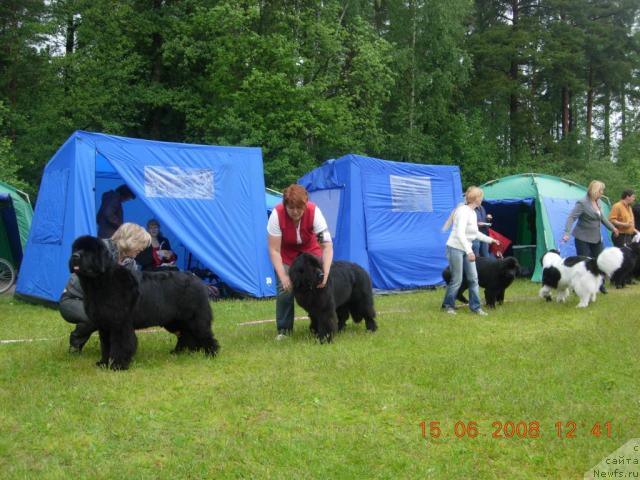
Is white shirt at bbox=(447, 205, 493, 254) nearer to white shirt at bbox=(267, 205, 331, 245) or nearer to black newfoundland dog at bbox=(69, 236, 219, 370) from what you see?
white shirt at bbox=(267, 205, 331, 245)

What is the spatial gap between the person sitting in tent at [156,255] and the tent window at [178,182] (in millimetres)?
1020

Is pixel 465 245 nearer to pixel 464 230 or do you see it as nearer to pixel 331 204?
pixel 464 230

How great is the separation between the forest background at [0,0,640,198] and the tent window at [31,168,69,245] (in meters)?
7.26

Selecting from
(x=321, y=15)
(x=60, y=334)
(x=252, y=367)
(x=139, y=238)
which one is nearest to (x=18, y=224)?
(x=60, y=334)

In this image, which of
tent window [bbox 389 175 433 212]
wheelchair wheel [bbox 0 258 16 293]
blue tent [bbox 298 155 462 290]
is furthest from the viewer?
wheelchair wheel [bbox 0 258 16 293]

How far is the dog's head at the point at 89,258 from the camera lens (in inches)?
167

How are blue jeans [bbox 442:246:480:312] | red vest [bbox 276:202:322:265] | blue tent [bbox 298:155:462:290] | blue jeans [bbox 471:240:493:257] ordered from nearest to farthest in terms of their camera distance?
red vest [bbox 276:202:322:265] < blue jeans [bbox 442:246:480:312] < blue jeans [bbox 471:240:493:257] < blue tent [bbox 298:155:462:290]

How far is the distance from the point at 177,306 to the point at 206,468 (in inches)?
84.2

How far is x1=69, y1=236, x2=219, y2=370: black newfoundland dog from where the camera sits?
170 inches

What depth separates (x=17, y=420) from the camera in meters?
3.51

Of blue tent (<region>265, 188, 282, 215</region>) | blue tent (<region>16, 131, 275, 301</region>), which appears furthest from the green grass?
blue tent (<region>265, 188, 282, 215</region>)

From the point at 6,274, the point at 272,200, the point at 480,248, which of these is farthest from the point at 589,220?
the point at 6,274

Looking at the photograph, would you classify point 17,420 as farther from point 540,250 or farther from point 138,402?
point 540,250
